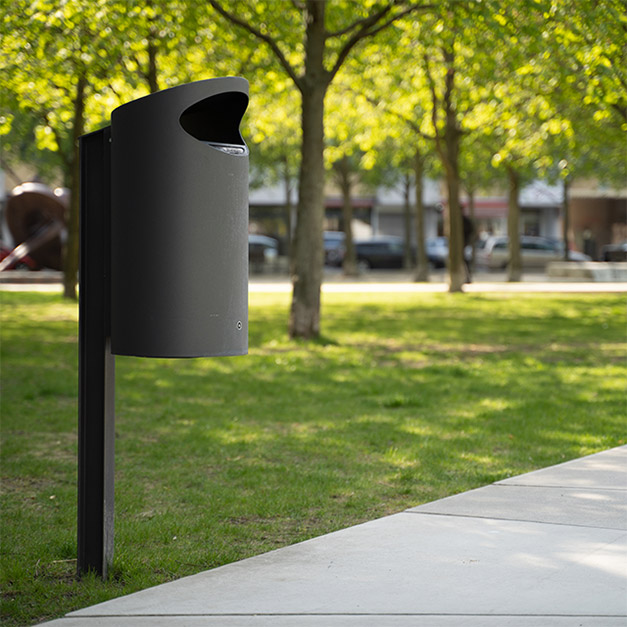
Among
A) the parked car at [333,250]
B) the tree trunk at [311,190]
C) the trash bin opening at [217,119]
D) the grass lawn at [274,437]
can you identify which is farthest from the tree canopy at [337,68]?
the parked car at [333,250]

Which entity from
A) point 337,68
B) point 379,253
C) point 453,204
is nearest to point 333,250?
point 379,253

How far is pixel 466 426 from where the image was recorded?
24.8 feet

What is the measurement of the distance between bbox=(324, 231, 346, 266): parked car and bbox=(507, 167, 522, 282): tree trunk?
16529mm

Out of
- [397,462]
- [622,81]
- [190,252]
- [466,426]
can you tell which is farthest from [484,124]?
[190,252]

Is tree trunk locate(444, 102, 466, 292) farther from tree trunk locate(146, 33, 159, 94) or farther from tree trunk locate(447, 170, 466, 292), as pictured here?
tree trunk locate(146, 33, 159, 94)

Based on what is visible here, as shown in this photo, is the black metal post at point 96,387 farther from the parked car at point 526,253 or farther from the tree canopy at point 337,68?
the parked car at point 526,253

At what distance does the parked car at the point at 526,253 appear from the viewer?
154ft

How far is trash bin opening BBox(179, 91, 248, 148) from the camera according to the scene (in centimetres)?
413

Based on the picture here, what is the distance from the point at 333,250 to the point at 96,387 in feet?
149

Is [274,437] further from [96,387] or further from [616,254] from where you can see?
[616,254]

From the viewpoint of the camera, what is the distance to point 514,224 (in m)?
31.8

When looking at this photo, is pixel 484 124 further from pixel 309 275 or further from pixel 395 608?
pixel 395 608

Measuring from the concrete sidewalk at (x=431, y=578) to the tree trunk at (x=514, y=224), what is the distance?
86.6ft

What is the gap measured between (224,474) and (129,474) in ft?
1.93
